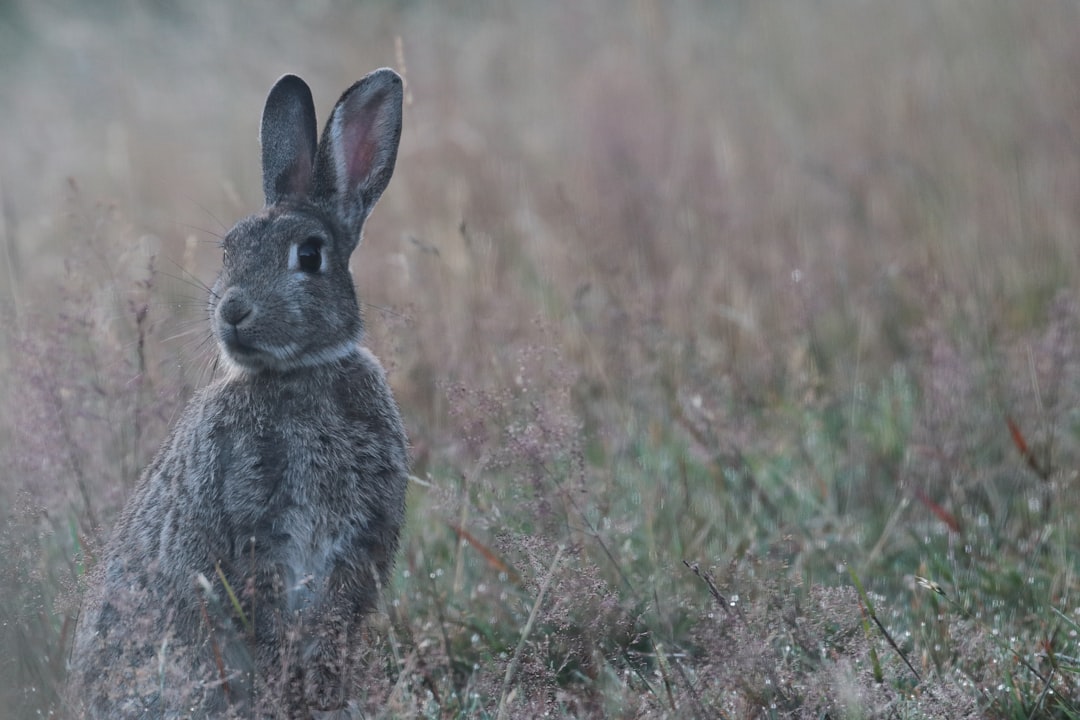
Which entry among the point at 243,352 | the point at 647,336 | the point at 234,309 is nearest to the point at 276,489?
the point at 243,352

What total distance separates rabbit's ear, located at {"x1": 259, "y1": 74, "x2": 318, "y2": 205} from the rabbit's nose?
1.68 ft

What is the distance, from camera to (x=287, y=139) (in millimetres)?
3963

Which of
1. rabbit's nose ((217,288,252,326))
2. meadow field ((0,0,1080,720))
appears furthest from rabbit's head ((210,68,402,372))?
meadow field ((0,0,1080,720))

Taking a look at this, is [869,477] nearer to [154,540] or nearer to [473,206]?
[154,540]

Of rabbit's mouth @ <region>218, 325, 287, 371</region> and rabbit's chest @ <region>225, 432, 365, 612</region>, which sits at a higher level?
rabbit's mouth @ <region>218, 325, 287, 371</region>

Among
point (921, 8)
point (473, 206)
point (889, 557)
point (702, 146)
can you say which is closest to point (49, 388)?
point (889, 557)

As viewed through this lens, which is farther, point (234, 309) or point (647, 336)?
point (647, 336)

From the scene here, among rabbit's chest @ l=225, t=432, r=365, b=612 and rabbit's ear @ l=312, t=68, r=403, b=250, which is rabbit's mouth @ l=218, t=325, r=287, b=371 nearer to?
rabbit's chest @ l=225, t=432, r=365, b=612

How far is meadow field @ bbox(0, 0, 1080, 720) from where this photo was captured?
3377 millimetres

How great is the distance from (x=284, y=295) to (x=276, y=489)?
0.60 meters

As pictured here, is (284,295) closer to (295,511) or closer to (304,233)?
(304,233)

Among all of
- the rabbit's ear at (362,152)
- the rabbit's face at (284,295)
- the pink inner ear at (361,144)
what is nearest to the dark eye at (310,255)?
the rabbit's face at (284,295)

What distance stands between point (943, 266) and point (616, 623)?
3.27m

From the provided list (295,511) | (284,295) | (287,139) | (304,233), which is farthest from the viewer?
(287,139)
